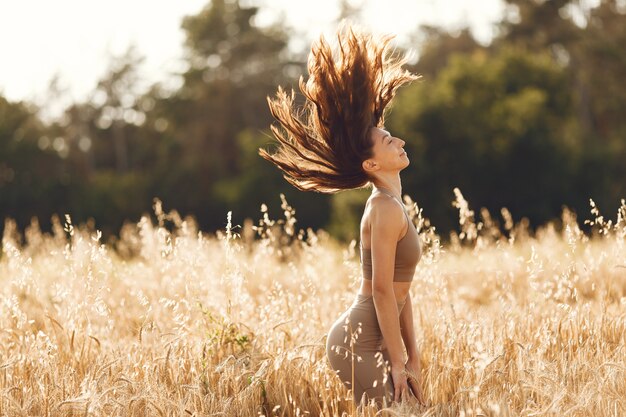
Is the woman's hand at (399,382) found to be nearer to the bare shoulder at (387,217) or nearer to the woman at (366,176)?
the woman at (366,176)

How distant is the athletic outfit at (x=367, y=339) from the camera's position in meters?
3.54

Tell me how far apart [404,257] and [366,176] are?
1.61 feet

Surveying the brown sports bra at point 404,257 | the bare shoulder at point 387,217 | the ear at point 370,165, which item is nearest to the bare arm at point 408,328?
the brown sports bra at point 404,257

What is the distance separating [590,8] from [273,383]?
39340 millimetres

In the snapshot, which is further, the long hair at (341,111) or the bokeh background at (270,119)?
the bokeh background at (270,119)

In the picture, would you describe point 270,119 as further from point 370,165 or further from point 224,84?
point 370,165

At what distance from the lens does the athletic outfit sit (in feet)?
11.6

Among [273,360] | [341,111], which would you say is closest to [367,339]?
[273,360]

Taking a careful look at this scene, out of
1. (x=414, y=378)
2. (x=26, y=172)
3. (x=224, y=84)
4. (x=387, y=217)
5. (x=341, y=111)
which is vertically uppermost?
(x=224, y=84)

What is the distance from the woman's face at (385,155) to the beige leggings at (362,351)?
643 mm

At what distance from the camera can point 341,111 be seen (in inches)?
148

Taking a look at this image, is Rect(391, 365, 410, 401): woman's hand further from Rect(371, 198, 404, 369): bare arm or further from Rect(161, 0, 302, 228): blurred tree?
Rect(161, 0, 302, 228): blurred tree

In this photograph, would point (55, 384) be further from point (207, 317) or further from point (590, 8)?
point (590, 8)

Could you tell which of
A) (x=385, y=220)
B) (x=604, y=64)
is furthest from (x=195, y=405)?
(x=604, y=64)
